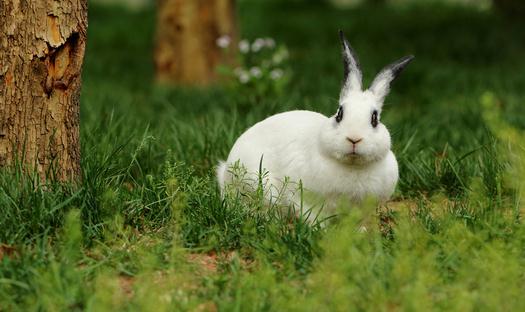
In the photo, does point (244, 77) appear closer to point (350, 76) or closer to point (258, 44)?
point (258, 44)

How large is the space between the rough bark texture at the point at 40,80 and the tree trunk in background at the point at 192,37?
443 cm

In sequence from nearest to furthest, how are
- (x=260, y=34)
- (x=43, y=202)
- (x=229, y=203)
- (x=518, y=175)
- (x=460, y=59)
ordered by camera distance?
(x=43, y=202) < (x=229, y=203) < (x=518, y=175) < (x=460, y=59) < (x=260, y=34)

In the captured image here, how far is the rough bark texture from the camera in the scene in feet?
11.8

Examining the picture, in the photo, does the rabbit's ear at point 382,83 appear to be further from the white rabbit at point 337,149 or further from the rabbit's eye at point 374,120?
the rabbit's eye at point 374,120

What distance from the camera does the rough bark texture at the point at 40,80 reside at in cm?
361

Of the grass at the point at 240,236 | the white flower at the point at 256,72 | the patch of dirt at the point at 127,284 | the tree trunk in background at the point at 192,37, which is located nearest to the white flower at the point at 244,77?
the white flower at the point at 256,72

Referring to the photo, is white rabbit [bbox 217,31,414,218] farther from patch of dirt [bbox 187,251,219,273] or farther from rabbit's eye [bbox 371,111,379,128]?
patch of dirt [bbox 187,251,219,273]

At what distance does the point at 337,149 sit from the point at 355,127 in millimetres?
120

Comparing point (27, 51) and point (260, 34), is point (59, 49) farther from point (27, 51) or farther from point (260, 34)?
point (260, 34)

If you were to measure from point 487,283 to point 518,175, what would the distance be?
1161 millimetres

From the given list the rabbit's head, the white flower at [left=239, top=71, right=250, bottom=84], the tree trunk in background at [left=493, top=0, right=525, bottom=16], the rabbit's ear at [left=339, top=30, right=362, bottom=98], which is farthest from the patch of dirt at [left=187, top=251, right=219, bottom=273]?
the tree trunk in background at [left=493, top=0, right=525, bottom=16]

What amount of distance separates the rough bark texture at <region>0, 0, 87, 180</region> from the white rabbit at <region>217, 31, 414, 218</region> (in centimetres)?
82

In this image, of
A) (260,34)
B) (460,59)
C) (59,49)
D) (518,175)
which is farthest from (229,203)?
(260,34)

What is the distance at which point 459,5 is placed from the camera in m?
13.1
